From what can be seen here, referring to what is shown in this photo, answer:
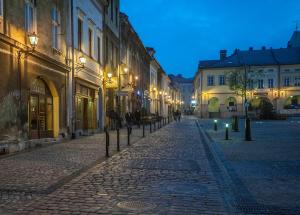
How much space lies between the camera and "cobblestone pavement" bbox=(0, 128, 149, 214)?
271 inches

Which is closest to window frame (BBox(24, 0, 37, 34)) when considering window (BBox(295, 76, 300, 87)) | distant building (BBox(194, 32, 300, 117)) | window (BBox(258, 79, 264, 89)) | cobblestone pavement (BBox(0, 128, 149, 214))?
cobblestone pavement (BBox(0, 128, 149, 214))

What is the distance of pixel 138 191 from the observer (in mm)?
7410

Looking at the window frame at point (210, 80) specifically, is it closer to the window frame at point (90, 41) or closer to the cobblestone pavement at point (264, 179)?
the window frame at point (90, 41)

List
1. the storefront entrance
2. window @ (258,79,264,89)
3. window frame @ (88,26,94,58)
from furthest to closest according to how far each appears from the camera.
Result: window @ (258,79,264,89) < window frame @ (88,26,94,58) < the storefront entrance

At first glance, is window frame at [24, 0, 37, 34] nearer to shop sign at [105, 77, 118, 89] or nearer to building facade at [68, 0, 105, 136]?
building facade at [68, 0, 105, 136]

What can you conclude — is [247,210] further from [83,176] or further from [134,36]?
[134,36]

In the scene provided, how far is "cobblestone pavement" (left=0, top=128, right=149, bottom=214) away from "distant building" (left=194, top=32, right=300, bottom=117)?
54345mm

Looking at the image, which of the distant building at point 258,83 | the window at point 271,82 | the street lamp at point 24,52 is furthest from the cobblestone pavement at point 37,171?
the window at point 271,82

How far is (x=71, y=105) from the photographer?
65.6 feet

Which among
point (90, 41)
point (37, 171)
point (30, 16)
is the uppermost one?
point (90, 41)

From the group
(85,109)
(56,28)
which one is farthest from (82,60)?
(85,109)

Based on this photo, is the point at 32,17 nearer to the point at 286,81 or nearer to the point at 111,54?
the point at 111,54

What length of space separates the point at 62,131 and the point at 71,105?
5.62 ft

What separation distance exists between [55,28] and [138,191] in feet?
42.0
